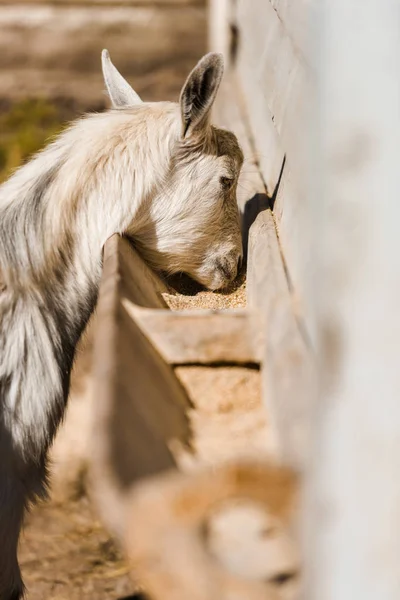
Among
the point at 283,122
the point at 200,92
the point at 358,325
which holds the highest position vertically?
the point at 200,92

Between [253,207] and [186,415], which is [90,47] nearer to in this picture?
[253,207]

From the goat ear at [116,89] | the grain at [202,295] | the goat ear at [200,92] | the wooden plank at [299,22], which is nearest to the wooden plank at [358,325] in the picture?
the wooden plank at [299,22]

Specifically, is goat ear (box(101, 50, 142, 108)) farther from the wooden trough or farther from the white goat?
the wooden trough

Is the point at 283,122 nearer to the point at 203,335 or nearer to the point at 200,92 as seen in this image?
the point at 200,92

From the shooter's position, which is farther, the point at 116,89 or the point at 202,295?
the point at 116,89

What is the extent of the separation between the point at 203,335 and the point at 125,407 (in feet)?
1.50

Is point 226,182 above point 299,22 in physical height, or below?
below

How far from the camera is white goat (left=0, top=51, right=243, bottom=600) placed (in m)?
2.44

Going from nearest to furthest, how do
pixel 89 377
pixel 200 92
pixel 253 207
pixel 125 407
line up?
pixel 125 407
pixel 200 92
pixel 253 207
pixel 89 377

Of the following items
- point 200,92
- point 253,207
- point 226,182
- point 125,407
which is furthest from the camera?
point 253,207

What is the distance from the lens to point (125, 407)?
150cm

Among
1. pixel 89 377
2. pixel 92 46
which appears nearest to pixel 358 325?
pixel 89 377

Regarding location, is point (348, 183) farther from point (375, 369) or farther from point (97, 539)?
point (97, 539)

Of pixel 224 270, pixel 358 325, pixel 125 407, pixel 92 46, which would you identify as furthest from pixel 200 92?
pixel 92 46
